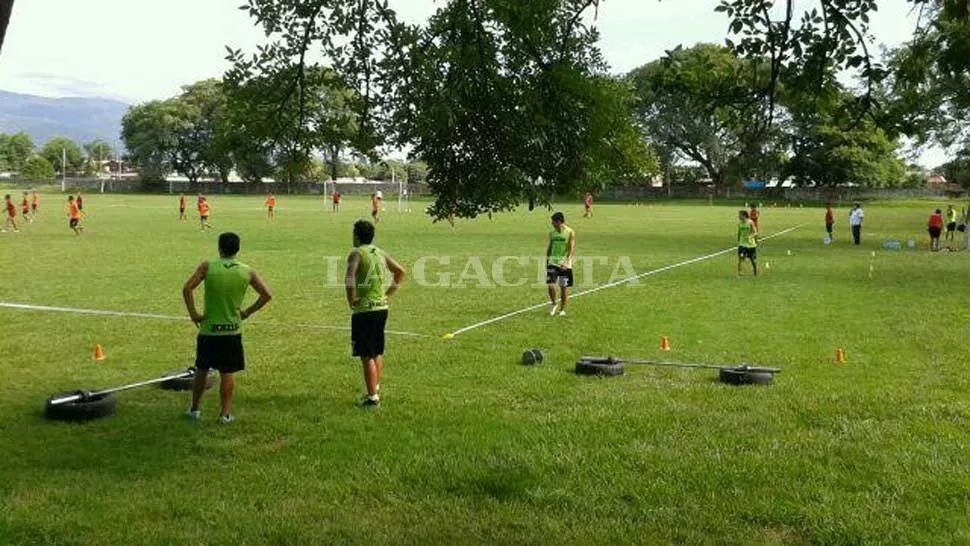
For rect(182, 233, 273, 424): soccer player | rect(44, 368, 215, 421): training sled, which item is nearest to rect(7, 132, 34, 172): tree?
rect(44, 368, 215, 421): training sled

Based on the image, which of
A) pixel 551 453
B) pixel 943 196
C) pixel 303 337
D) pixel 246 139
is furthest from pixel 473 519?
pixel 943 196

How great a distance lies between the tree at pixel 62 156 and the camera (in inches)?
6641

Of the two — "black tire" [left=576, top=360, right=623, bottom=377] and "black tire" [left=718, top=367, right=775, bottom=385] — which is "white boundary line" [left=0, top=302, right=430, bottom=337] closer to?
"black tire" [left=576, top=360, right=623, bottom=377]

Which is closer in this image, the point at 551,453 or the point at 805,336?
the point at 551,453

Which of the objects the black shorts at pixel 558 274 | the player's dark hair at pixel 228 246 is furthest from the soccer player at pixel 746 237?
the player's dark hair at pixel 228 246

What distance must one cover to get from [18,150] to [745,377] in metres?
201

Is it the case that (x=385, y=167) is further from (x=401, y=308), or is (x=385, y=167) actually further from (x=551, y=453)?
(x=401, y=308)

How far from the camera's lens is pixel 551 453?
6617 millimetres

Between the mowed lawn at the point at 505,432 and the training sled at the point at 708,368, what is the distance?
0.53 feet

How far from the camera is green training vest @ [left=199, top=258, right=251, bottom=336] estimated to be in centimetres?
756

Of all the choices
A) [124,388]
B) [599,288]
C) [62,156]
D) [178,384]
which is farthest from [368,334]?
[62,156]

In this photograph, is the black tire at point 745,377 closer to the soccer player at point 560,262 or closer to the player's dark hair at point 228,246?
the player's dark hair at point 228,246

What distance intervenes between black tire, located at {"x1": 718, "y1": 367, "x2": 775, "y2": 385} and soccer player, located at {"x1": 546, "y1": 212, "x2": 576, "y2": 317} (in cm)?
520

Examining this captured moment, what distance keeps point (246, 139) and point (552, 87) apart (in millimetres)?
2232
